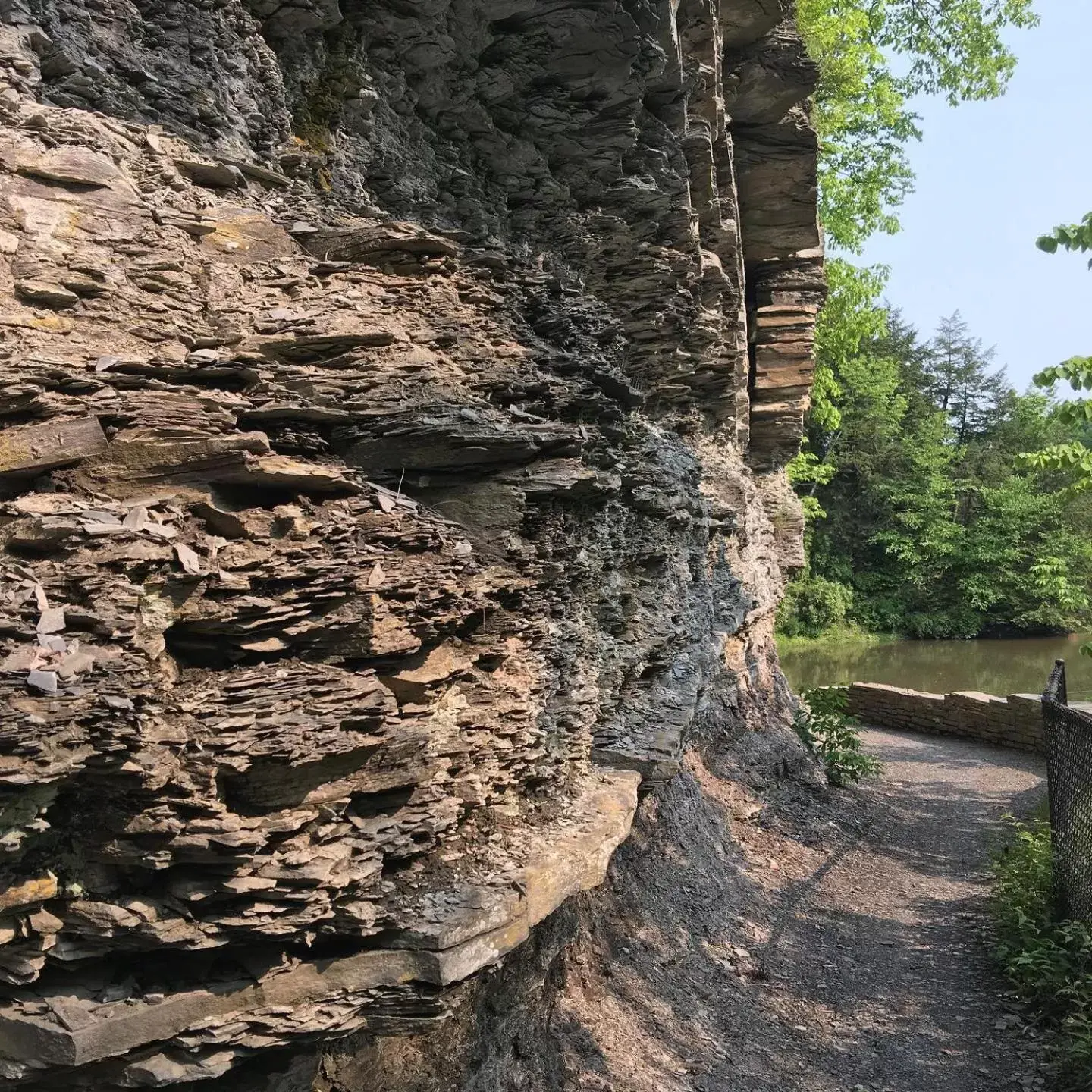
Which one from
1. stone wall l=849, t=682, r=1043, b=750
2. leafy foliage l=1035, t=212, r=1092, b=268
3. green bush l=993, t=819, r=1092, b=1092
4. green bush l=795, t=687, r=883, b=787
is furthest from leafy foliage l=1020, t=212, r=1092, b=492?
stone wall l=849, t=682, r=1043, b=750

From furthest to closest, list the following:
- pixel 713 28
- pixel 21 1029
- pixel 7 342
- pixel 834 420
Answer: pixel 834 420, pixel 713 28, pixel 7 342, pixel 21 1029

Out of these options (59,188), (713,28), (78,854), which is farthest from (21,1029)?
(713,28)

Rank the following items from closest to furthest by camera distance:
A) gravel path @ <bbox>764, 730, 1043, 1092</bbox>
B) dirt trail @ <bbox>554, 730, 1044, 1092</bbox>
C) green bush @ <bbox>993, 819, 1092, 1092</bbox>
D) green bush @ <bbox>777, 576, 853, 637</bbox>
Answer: dirt trail @ <bbox>554, 730, 1044, 1092</bbox>
green bush @ <bbox>993, 819, 1092, 1092</bbox>
gravel path @ <bbox>764, 730, 1043, 1092</bbox>
green bush @ <bbox>777, 576, 853, 637</bbox>

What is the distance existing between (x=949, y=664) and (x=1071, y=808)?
26.2 metres

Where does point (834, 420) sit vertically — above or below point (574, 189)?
above

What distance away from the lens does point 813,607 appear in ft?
123

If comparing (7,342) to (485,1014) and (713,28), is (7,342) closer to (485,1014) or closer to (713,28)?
(485,1014)

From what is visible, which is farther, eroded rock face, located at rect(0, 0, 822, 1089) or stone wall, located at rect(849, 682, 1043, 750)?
stone wall, located at rect(849, 682, 1043, 750)

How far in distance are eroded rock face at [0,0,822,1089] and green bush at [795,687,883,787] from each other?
299 inches

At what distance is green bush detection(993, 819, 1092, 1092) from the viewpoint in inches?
218

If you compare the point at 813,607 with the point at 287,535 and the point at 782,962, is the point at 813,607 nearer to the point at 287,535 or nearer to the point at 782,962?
the point at 782,962

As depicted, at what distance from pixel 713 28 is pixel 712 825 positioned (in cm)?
683

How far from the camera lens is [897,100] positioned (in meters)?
19.3

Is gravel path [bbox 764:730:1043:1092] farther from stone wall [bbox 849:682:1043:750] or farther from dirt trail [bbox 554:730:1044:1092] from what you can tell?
stone wall [bbox 849:682:1043:750]
